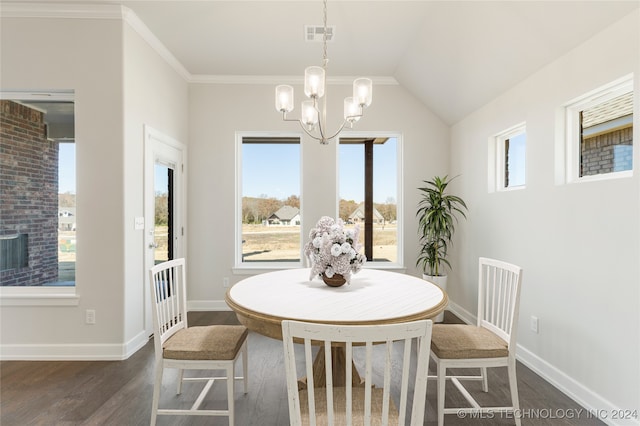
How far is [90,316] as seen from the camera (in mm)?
2787

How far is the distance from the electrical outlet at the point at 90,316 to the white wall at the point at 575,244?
3621 mm

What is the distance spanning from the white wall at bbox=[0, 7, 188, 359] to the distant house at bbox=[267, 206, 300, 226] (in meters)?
1.89

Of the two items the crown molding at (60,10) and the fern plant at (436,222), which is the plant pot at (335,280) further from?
the crown molding at (60,10)

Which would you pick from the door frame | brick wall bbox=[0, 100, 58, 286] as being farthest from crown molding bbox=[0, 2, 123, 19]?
the door frame

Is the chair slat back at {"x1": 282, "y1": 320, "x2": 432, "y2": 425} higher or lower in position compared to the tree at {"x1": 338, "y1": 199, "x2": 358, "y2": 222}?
lower

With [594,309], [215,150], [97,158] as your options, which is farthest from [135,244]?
[594,309]

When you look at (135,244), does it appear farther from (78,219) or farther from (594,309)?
(594,309)

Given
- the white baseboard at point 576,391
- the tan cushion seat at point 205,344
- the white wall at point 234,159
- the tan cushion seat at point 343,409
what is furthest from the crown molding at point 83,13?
the white baseboard at point 576,391

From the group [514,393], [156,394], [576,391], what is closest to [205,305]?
[156,394]

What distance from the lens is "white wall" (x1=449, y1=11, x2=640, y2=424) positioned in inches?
73.5

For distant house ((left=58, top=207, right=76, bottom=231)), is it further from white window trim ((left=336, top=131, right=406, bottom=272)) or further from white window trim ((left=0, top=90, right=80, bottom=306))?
white window trim ((left=336, top=131, right=406, bottom=272))

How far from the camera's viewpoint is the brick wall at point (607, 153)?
1.96 m

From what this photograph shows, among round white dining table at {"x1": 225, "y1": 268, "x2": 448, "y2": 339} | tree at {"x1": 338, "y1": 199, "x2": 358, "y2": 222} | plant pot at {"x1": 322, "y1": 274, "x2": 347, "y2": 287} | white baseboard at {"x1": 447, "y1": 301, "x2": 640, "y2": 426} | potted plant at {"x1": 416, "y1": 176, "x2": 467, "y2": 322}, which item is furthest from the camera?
tree at {"x1": 338, "y1": 199, "x2": 358, "y2": 222}

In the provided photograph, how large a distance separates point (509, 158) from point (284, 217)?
267 cm
